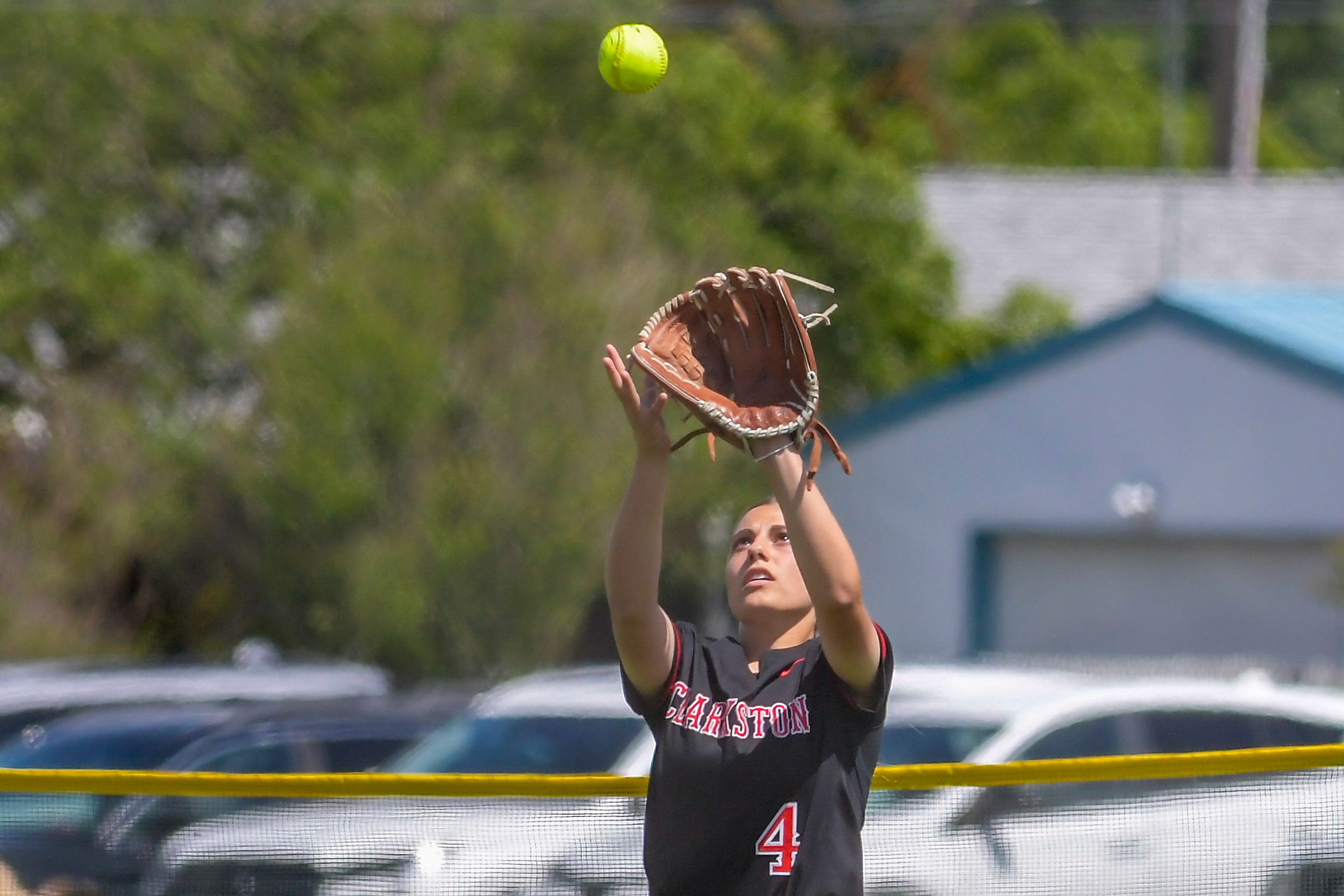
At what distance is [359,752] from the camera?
8766 millimetres

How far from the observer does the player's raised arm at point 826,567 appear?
3209mm

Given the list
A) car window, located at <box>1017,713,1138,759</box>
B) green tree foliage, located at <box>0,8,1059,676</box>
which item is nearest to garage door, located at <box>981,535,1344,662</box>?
green tree foliage, located at <box>0,8,1059,676</box>

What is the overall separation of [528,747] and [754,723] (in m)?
5.21

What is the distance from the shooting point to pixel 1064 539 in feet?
53.4

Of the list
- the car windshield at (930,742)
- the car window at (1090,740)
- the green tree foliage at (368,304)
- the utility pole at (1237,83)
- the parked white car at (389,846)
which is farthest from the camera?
the utility pole at (1237,83)

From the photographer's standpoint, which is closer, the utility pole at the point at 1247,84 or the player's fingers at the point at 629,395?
the player's fingers at the point at 629,395

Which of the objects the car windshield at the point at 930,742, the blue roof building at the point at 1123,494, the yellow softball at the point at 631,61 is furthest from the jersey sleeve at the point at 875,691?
the blue roof building at the point at 1123,494

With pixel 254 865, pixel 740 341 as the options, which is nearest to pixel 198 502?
pixel 254 865

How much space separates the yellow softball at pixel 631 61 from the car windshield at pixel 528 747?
3.92 meters

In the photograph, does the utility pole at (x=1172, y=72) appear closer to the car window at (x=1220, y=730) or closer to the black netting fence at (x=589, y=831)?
the car window at (x=1220, y=730)

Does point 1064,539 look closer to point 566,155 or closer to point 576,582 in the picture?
point 576,582

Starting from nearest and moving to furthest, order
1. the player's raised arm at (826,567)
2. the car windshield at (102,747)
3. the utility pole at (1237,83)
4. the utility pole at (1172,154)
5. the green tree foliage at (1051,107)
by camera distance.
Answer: the player's raised arm at (826,567)
the car windshield at (102,747)
the utility pole at (1172,154)
the utility pole at (1237,83)
the green tree foliage at (1051,107)

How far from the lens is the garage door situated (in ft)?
51.0

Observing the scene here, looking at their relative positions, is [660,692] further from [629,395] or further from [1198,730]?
[1198,730]
